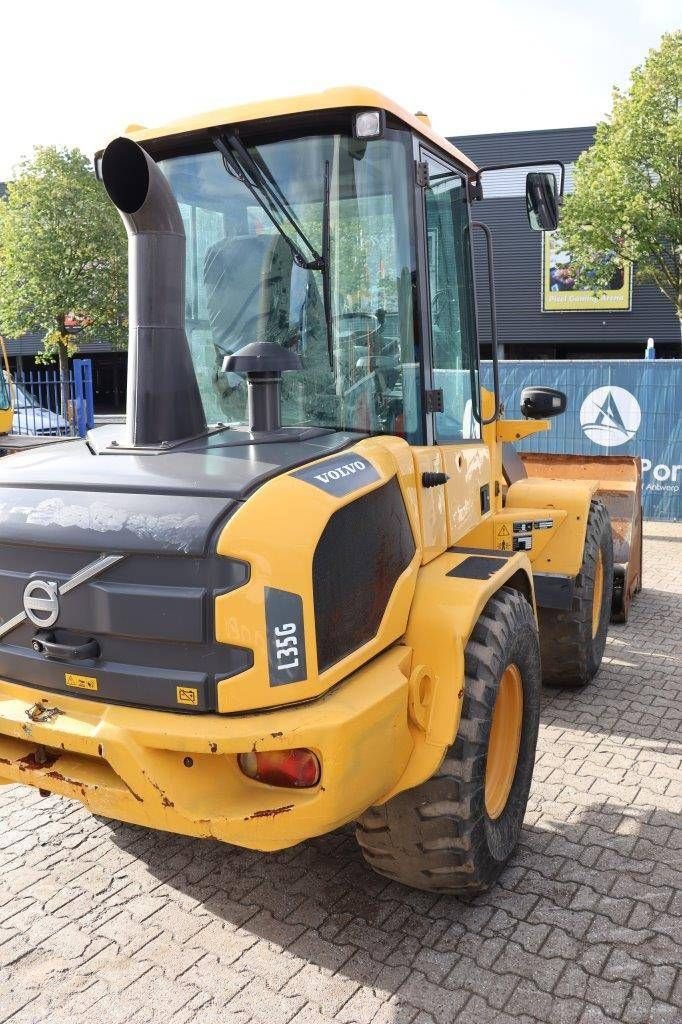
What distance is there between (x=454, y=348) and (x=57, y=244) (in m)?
19.1

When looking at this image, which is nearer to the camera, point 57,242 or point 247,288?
point 247,288

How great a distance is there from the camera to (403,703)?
278cm

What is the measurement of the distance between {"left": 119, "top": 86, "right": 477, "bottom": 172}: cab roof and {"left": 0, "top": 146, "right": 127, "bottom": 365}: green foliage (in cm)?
1840

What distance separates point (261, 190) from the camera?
10.6 ft

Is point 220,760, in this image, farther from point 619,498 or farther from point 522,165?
point 619,498

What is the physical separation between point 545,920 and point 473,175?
3.06 meters

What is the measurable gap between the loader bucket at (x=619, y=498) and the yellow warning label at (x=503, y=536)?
6.58 feet

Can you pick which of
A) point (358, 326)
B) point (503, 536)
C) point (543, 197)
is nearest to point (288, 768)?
point (358, 326)

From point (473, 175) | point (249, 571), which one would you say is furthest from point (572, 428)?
point (249, 571)

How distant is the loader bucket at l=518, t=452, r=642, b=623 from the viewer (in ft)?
22.3

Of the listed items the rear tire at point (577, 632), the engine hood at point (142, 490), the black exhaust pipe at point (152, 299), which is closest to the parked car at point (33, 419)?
the rear tire at point (577, 632)

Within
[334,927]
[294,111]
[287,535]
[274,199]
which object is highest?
[294,111]

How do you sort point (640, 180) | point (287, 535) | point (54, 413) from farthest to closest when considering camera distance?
point (54, 413), point (640, 180), point (287, 535)

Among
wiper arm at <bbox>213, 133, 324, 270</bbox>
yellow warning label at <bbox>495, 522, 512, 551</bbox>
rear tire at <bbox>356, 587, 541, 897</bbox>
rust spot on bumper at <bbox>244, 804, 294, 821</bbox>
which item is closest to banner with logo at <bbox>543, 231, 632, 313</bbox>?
yellow warning label at <bbox>495, 522, 512, 551</bbox>
